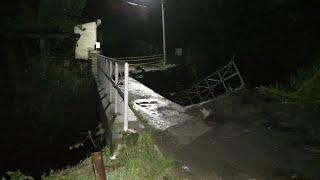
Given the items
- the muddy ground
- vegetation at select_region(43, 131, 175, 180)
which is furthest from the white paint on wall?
vegetation at select_region(43, 131, 175, 180)

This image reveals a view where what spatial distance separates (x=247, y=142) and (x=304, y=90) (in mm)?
5288

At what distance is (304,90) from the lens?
1076 cm

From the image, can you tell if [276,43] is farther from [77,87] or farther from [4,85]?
[4,85]

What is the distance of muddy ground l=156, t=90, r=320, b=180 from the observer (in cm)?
532

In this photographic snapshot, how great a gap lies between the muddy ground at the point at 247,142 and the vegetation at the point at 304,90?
1.86ft

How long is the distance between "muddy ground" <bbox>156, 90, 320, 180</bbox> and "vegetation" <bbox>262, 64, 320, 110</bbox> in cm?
57

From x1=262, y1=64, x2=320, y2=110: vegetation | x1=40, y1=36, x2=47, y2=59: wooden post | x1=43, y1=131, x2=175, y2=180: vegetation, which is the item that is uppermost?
x1=40, y1=36, x2=47, y2=59: wooden post

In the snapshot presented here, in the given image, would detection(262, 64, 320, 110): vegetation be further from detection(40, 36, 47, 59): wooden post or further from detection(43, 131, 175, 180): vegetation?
detection(40, 36, 47, 59): wooden post

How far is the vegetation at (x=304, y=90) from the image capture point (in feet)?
31.6

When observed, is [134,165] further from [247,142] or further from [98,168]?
[247,142]

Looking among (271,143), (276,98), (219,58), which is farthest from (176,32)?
(271,143)

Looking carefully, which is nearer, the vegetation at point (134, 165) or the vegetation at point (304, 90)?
the vegetation at point (134, 165)

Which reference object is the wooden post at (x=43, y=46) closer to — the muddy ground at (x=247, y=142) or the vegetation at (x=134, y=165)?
the muddy ground at (x=247, y=142)

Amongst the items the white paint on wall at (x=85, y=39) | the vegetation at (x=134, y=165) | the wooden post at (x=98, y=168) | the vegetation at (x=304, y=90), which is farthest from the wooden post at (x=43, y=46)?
the wooden post at (x=98, y=168)
